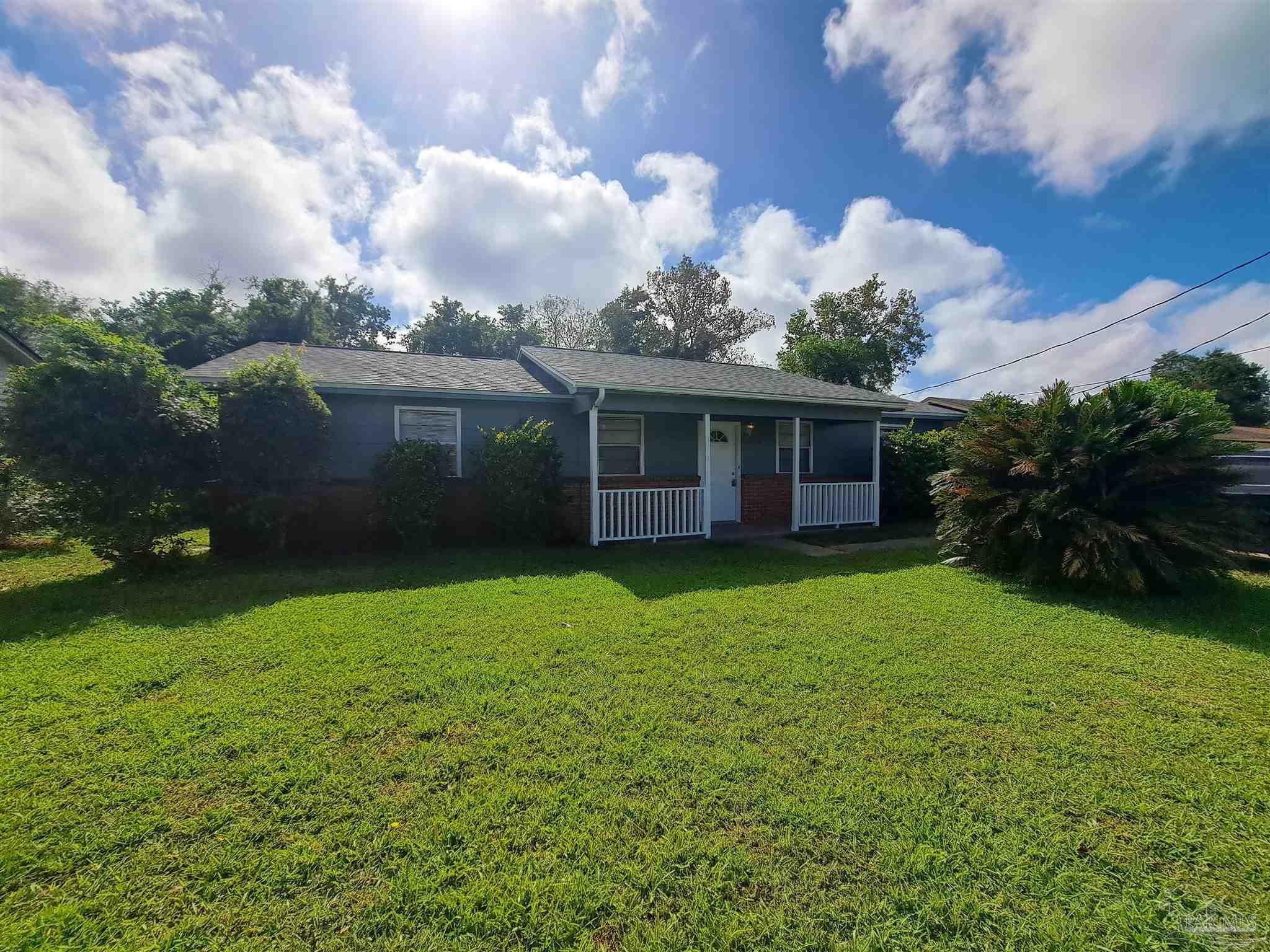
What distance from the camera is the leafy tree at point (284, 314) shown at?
23.4 m

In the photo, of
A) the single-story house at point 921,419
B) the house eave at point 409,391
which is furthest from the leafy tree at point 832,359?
the house eave at point 409,391

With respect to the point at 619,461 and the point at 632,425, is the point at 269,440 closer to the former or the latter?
the point at 619,461

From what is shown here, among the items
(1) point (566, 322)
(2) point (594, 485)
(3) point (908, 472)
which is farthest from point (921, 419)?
(1) point (566, 322)

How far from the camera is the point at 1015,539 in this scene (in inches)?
247

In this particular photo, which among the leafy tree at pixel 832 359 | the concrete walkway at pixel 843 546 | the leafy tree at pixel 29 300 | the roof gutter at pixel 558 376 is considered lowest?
the concrete walkway at pixel 843 546

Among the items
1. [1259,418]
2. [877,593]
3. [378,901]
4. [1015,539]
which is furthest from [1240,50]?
[1259,418]

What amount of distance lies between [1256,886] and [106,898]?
167 inches

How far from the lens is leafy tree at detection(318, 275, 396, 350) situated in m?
30.6

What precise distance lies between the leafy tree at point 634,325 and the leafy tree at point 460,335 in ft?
17.2

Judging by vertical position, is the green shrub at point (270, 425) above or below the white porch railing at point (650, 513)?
above

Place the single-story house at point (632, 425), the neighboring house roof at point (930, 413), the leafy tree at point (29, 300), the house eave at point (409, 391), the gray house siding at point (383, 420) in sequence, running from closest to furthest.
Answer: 1. the house eave at point (409, 391)
2. the gray house siding at point (383, 420)
3. the single-story house at point (632, 425)
4. the neighboring house roof at point (930, 413)
5. the leafy tree at point (29, 300)

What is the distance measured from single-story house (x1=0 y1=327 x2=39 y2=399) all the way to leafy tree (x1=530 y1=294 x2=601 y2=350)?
917 inches

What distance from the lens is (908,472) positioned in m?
11.7

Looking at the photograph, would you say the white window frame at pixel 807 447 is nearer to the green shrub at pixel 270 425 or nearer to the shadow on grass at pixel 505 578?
the shadow on grass at pixel 505 578
